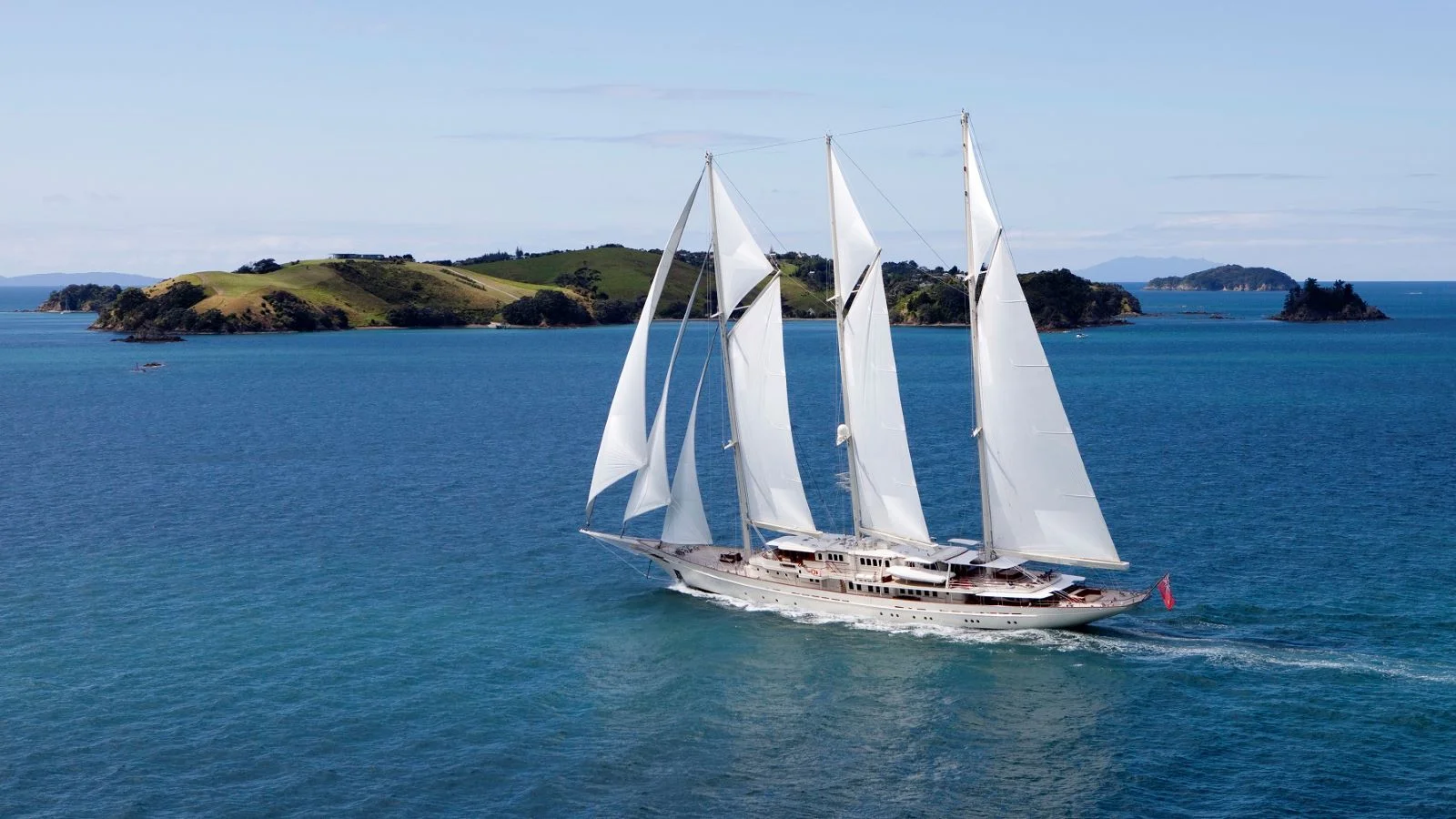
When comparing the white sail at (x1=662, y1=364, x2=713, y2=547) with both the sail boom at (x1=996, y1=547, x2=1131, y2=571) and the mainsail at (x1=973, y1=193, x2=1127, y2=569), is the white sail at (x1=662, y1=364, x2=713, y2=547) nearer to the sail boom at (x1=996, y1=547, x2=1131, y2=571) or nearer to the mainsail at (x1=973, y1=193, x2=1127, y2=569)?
the mainsail at (x1=973, y1=193, x2=1127, y2=569)

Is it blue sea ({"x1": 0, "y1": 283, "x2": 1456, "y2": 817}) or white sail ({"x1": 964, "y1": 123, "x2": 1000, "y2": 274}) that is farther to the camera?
white sail ({"x1": 964, "y1": 123, "x2": 1000, "y2": 274})

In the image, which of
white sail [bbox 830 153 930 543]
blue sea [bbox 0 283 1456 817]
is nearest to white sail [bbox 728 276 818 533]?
white sail [bbox 830 153 930 543]

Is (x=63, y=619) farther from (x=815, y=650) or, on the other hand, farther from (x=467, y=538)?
(x=815, y=650)

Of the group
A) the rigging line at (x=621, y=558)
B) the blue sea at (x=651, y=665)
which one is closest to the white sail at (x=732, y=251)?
the blue sea at (x=651, y=665)

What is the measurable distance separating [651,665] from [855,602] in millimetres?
10252

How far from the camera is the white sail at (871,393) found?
196 feet

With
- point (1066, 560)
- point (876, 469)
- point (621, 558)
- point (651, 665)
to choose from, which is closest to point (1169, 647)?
point (1066, 560)

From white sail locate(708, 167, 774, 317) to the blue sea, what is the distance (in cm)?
1531

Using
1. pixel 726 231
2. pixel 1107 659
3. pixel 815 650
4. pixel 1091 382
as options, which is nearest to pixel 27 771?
pixel 815 650

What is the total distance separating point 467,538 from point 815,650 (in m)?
28.2

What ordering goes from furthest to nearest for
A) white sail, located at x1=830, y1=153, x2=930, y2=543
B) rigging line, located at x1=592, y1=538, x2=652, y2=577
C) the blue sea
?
rigging line, located at x1=592, y1=538, x2=652, y2=577 < white sail, located at x1=830, y1=153, x2=930, y2=543 < the blue sea

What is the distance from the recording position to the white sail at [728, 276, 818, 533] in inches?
2437

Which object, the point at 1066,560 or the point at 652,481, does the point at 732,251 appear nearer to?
the point at 652,481

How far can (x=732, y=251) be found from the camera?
6103 centimetres
